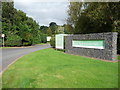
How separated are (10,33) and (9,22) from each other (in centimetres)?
287

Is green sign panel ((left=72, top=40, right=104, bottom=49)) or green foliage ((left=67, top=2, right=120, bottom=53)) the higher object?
green foliage ((left=67, top=2, right=120, bottom=53))

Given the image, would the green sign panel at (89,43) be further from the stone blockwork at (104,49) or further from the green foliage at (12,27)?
the green foliage at (12,27)

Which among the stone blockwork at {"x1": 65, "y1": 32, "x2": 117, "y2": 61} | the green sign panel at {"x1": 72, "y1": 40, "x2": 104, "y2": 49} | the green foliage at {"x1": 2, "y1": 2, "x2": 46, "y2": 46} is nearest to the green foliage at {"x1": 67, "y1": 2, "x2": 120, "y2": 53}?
the stone blockwork at {"x1": 65, "y1": 32, "x2": 117, "y2": 61}

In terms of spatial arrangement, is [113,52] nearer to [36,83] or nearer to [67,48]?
[67,48]

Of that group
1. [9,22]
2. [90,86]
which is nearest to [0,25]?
[9,22]

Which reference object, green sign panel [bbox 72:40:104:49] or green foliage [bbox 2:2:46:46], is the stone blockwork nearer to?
green sign panel [bbox 72:40:104:49]

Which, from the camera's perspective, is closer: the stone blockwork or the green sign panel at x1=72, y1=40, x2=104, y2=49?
the stone blockwork

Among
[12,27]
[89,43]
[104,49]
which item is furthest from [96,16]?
[12,27]

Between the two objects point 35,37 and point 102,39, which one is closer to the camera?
point 102,39

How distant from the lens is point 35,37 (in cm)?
2917

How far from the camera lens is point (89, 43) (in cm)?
873

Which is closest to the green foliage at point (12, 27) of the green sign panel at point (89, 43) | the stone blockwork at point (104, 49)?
the green sign panel at point (89, 43)

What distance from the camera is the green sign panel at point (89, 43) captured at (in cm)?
A: 785

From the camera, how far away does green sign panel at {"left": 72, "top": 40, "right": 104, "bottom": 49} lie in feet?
25.8
